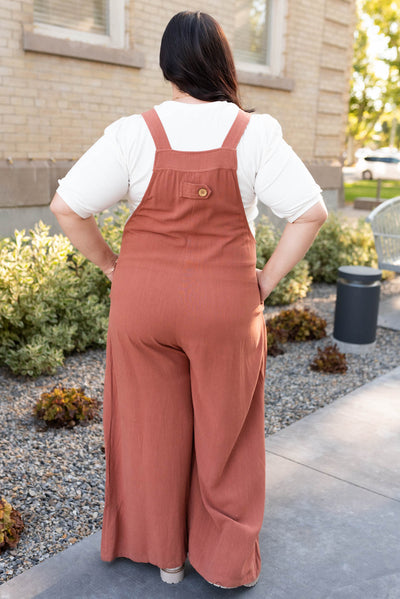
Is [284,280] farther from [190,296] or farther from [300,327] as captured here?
[190,296]

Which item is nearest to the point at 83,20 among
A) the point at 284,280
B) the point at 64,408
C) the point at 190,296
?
the point at 284,280

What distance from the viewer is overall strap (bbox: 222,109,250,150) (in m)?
1.89

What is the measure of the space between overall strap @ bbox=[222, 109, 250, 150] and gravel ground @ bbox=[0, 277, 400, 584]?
6.37 feet

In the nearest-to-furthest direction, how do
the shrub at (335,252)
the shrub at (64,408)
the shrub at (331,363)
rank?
the shrub at (64,408)
the shrub at (331,363)
the shrub at (335,252)

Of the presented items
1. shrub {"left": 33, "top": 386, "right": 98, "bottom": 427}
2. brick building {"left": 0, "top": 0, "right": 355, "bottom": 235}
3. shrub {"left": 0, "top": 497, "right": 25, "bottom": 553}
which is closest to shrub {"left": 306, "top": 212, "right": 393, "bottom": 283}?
brick building {"left": 0, "top": 0, "right": 355, "bottom": 235}

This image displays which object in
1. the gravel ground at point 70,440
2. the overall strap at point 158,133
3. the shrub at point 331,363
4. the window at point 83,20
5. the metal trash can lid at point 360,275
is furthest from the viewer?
the window at point 83,20

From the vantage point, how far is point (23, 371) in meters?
4.55

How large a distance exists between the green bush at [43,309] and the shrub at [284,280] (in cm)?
236

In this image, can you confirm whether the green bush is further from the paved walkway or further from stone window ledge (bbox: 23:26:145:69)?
stone window ledge (bbox: 23:26:145:69)

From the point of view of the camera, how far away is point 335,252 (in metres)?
8.41

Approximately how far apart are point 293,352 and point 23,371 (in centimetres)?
245

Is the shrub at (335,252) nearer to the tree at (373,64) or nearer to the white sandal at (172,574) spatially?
the white sandal at (172,574)

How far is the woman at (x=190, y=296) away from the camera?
190 cm

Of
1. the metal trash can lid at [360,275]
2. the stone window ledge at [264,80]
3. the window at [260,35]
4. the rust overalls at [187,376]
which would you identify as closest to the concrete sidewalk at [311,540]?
the rust overalls at [187,376]
